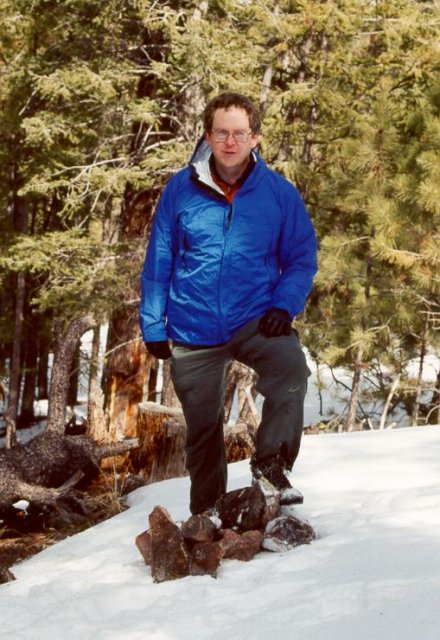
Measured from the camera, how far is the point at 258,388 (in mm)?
4230

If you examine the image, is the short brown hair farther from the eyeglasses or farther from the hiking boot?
the hiking boot

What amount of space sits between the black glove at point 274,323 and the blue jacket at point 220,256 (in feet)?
0.14

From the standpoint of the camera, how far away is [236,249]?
4.05 meters

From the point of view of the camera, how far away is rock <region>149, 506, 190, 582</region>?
13.3ft

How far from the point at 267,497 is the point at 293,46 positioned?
369 inches

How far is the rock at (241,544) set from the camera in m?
4.06

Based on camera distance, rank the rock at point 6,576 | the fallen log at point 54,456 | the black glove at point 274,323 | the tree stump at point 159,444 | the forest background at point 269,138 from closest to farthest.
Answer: the black glove at point 274,323
the rock at point 6,576
the fallen log at point 54,456
the tree stump at point 159,444
the forest background at point 269,138

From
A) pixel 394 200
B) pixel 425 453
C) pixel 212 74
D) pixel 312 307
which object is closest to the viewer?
pixel 425 453

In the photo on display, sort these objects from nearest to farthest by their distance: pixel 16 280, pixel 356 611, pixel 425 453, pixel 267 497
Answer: pixel 356 611 < pixel 267 497 < pixel 425 453 < pixel 16 280

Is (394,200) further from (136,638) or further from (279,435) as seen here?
(136,638)

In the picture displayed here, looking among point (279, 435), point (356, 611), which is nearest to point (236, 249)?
point (279, 435)

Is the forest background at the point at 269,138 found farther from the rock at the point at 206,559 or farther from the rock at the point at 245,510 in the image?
the rock at the point at 206,559

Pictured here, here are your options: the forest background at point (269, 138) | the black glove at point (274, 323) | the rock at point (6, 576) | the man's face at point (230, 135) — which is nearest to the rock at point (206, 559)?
the black glove at point (274, 323)

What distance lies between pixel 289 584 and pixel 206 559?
A: 0.53 metres
